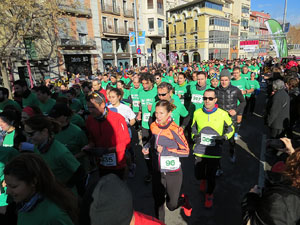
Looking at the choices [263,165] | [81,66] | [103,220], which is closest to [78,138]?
[103,220]

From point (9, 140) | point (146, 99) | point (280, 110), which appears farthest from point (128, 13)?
point (9, 140)

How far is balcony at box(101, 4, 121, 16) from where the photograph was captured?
27009 mm

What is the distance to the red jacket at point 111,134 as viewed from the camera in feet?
9.62

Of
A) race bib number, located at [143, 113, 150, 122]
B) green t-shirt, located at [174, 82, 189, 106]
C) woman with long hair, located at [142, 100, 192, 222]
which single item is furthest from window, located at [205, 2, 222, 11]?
woman with long hair, located at [142, 100, 192, 222]

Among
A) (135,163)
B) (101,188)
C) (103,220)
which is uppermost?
(101,188)

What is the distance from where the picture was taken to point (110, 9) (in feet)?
91.2

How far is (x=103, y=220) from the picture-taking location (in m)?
0.97

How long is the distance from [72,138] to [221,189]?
294cm

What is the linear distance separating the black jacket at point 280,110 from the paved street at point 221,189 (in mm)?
1011

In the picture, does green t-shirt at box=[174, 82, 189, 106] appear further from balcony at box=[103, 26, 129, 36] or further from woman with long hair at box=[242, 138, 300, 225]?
balcony at box=[103, 26, 129, 36]

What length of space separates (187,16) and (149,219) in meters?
48.2

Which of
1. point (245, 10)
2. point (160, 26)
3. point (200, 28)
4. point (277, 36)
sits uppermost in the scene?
point (245, 10)

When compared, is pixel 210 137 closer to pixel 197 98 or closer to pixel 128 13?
pixel 197 98

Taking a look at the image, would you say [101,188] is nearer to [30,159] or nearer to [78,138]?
[30,159]
